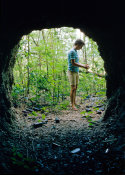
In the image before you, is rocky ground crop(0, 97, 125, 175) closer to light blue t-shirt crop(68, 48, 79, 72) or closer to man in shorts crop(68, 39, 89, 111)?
man in shorts crop(68, 39, 89, 111)

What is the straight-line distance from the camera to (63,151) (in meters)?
2.26

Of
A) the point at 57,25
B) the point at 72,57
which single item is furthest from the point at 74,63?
the point at 57,25

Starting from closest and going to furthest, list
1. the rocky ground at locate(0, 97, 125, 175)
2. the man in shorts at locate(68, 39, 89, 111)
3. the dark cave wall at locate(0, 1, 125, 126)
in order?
the rocky ground at locate(0, 97, 125, 175) < the dark cave wall at locate(0, 1, 125, 126) < the man in shorts at locate(68, 39, 89, 111)

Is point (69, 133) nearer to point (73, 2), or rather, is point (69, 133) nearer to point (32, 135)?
point (32, 135)

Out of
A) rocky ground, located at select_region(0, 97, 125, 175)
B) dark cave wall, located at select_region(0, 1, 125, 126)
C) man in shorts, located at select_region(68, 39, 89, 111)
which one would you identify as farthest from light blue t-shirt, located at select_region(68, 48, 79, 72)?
rocky ground, located at select_region(0, 97, 125, 175)

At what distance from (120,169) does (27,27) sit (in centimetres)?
298

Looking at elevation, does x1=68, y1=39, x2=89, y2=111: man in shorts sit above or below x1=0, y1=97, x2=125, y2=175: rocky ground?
above

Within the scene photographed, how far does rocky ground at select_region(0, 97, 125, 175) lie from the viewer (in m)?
1.61

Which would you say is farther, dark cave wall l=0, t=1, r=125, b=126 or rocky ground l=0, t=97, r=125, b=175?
dark cave wall l=0, t=1, r=125, b=126

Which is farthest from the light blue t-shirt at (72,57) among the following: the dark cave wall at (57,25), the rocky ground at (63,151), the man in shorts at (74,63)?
the rocky ground at (63,151)

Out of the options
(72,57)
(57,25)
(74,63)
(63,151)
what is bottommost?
(63,151)

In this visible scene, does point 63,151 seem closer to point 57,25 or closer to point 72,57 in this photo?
point 57,25

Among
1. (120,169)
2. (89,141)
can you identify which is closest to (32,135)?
(89,141)

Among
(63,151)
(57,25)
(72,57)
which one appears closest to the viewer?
(63,151)
